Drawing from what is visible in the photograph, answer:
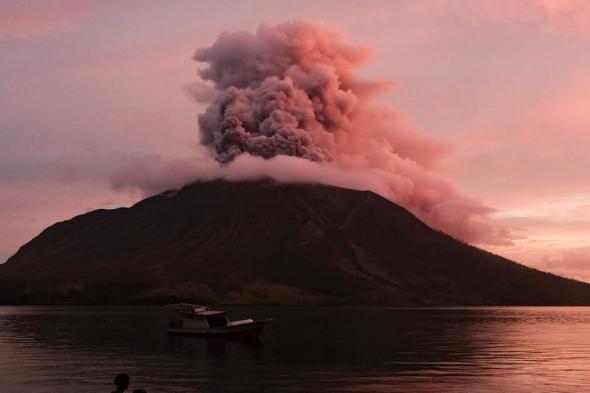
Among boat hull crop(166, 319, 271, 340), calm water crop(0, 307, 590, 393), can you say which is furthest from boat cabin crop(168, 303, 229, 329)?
calm water crop(0, 307, 590, 393)

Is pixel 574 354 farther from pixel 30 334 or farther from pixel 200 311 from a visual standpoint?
pixel 30 334

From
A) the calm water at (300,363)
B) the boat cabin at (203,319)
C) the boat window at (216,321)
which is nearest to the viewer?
the calm water at (300,363)

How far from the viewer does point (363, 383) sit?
70.2 metres

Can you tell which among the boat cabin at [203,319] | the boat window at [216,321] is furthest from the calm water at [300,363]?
the boat window at [216,321]

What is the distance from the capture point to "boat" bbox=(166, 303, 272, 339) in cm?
12094

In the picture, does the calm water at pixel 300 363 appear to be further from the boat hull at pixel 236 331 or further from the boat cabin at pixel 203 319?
the boat cabin at pixel 203 319

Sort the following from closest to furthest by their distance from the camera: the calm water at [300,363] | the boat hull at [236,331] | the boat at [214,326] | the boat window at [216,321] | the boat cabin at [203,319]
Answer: the calm water at [300,363], the boat hull at [236,331], the boat at [214,326], the boat window at [216,321], the boat cabin at [203,319]

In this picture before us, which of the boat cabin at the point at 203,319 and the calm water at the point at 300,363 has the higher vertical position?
the boat cabin at the point at 203,319

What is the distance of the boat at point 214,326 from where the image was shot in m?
121

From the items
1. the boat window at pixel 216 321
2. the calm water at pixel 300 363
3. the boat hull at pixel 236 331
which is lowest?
the calm water at pixel 300 363

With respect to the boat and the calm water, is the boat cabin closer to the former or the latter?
the boat

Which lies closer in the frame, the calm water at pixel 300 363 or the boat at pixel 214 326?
the calm water at pixel 300 363

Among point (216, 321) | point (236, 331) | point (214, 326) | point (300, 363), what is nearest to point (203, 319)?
point (216, 321)

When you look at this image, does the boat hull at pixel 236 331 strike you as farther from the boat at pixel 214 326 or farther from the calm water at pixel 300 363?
the calm water at pixel 300 363
